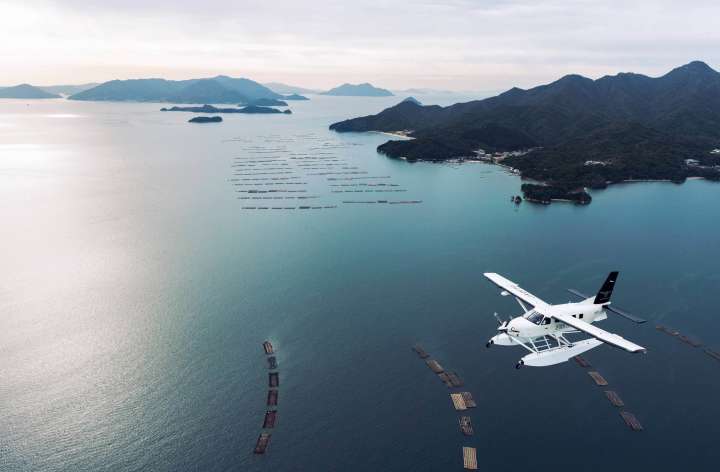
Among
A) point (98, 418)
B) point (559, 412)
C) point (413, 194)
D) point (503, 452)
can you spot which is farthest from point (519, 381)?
Answer: point (413, 194)

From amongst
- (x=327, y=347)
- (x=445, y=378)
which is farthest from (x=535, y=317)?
(x=327, y=347)

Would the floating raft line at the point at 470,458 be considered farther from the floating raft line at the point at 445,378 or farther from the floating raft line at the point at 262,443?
the floating raft line at the point at 262,443

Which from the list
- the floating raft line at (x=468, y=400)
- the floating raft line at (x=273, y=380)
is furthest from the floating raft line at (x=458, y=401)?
the floating raft line at (x=273, y=380)

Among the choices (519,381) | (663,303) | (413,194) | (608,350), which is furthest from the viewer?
(413,194)

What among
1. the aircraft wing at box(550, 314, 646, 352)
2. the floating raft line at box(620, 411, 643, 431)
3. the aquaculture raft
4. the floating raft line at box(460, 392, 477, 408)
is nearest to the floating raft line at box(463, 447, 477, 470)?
the floating raft line at box(460, 392, 477, 408)

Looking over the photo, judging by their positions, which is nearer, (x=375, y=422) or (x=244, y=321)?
(x=375, y=422)

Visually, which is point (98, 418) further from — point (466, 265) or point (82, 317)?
point (466, 265)
